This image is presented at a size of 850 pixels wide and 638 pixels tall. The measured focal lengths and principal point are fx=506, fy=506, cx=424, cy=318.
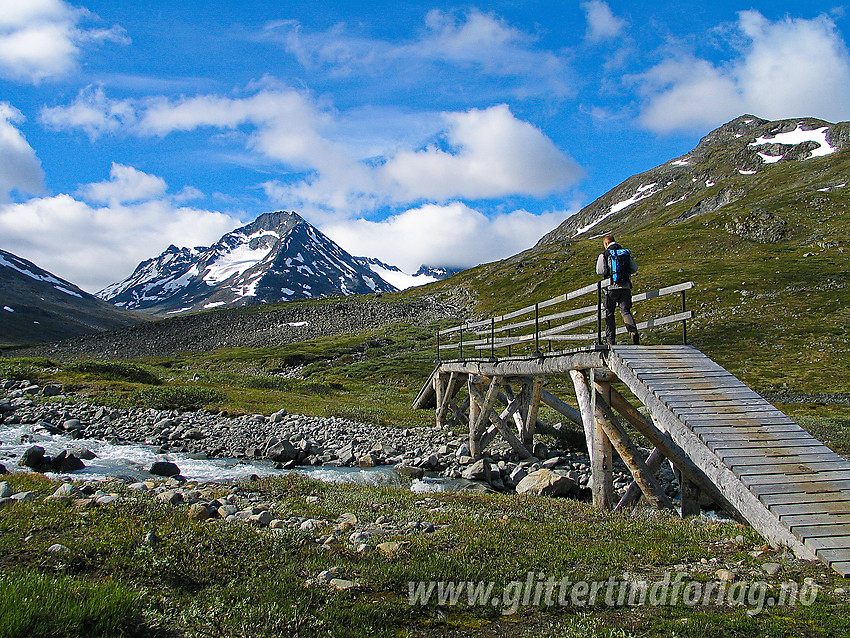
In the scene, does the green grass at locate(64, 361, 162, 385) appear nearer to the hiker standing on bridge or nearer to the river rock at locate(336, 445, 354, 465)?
the river rock at locate(336, 445, 354, 465)

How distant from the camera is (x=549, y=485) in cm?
1557

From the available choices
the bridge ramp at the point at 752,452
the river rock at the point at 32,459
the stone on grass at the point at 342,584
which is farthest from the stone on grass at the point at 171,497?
the bridge ramp at the point at 752,452

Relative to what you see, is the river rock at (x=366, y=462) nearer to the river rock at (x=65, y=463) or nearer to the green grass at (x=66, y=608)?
the river rock at (x=65, y=463)

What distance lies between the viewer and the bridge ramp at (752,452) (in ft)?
25.1

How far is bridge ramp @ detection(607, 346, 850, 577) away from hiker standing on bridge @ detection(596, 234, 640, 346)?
99 cm

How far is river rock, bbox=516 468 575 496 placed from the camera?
1547 centimetres

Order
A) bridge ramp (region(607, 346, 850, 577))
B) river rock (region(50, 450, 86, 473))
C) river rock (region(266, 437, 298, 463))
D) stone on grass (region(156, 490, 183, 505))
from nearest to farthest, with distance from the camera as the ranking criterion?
1. bridge ramp (region(607, 346, 850, 577))
2. stone on grass (region(156, 490, 183, 505))
3. river rock (region(50, 450, 86, 473))
4. river rock (region(266, 437, 298, 463))

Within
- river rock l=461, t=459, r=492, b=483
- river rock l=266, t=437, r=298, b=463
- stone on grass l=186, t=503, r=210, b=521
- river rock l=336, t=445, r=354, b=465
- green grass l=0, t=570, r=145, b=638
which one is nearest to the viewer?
green grass l=0, t=570, r=145, b=638

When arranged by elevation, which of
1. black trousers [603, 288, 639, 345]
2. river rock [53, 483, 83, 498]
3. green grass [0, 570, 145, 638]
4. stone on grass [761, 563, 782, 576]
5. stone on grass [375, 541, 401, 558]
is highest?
black trousers [603, 288, 639, 345]

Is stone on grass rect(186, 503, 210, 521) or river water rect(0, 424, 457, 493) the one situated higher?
stone on grass rect(186, 503, 210, 521)

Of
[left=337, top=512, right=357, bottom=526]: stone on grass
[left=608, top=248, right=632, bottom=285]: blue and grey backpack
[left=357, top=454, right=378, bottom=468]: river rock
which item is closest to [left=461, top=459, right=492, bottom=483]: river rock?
[left=357, top=454, right=378, bottom=468]: river rock

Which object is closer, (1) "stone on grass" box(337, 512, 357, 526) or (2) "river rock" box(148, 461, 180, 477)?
(1) "stone on grass" box(337, 512, 357, 526)

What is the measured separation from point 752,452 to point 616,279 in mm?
5357

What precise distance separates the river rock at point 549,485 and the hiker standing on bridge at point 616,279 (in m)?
4.95
